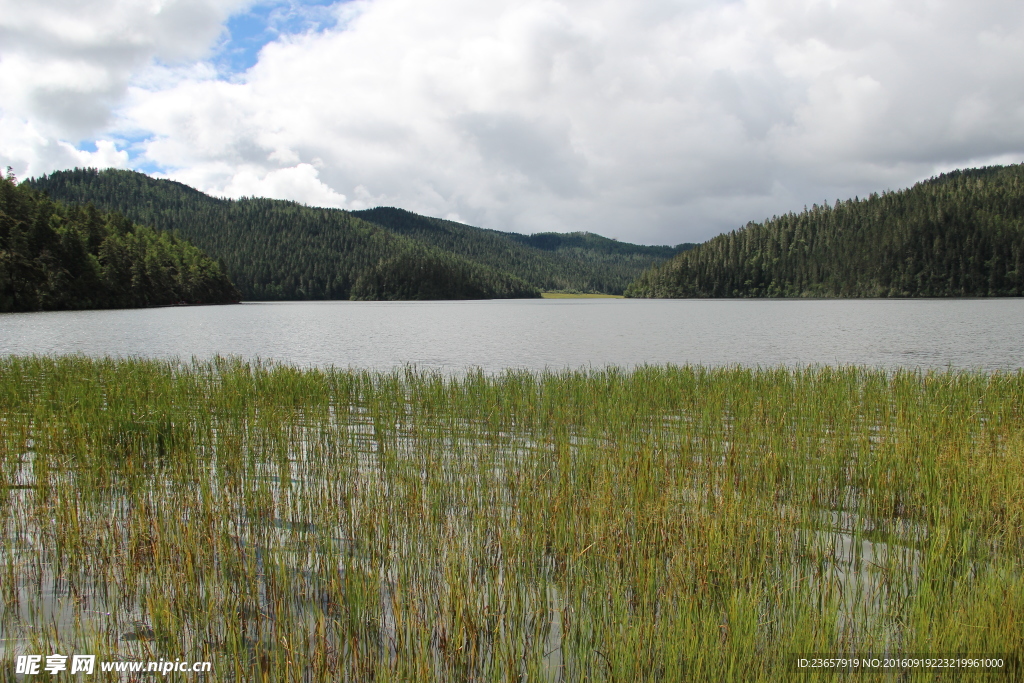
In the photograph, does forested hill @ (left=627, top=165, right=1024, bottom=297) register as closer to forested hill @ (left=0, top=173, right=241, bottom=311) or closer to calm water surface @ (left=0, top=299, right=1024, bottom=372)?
calm water surface @ (left=0, top=299, right=1024, bottom=372)

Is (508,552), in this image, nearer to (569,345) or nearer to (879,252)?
(569,345)

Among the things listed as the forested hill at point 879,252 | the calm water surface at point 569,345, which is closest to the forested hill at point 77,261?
the calm water surface at point 569,345

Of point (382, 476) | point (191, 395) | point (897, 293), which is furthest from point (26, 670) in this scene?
point (897, 293)

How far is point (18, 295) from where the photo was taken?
65125mm

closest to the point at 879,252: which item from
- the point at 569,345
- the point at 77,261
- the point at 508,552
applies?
the point at 569,345

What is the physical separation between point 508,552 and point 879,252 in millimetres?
151759

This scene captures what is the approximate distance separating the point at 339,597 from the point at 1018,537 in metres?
5.93

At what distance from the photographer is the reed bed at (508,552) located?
12.6 feet

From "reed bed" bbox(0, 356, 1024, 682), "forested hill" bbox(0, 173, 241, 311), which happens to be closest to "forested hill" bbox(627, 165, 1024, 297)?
"forested hill" bbox(0, 173, 241, 311)

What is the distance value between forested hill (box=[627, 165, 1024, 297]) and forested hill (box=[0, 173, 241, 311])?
120479 millimetres

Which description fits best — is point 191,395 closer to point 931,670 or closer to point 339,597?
point 339,597

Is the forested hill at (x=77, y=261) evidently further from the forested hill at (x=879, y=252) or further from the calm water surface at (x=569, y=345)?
the forested hill at (x=879, y=252)

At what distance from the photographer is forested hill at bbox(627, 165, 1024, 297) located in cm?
12512

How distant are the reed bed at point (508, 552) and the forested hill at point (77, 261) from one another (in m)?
70.4
